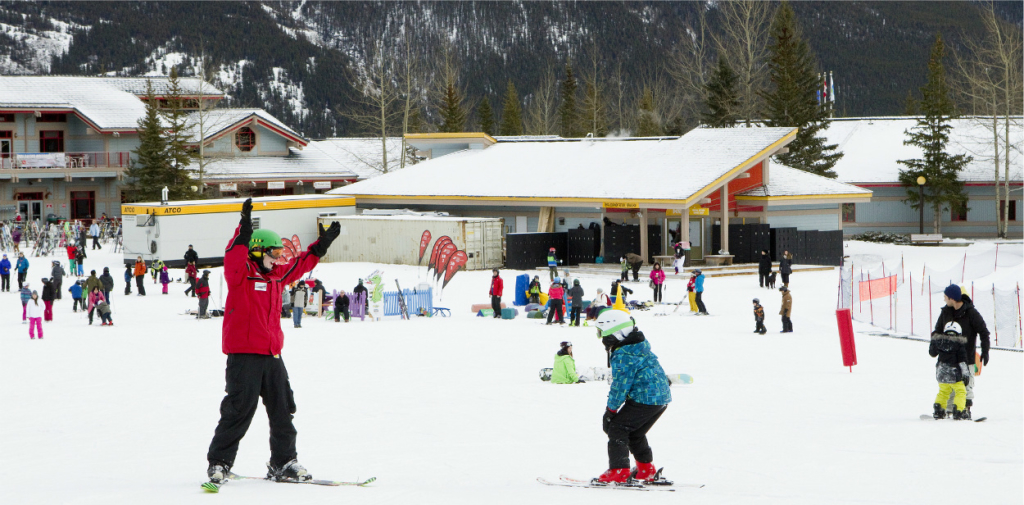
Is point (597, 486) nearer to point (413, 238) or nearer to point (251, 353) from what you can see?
point (251, 353)

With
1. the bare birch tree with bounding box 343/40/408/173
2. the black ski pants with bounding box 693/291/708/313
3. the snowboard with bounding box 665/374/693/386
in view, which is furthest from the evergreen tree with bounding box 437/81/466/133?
the snowboard with bounding box 665/374/693/386

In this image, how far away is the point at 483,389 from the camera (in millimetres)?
14383

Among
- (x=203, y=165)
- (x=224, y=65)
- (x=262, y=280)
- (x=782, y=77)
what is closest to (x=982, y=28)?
(x=224, y=65)

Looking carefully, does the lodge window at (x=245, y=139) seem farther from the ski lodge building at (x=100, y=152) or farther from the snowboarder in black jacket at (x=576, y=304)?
the snowboarder in black jacket at (x=576, y=304)

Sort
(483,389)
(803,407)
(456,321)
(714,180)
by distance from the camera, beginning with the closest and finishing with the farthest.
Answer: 1. (803,407)
2. (483,389)
3. (456,321)
4. (714,180)

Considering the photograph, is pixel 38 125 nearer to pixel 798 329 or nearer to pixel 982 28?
pixel 798 329

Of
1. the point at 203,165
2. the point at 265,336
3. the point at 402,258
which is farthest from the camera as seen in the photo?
the point at 203,165

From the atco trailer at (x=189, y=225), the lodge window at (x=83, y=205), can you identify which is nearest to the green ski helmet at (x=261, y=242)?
the atco trailer at (x=189, y=225)

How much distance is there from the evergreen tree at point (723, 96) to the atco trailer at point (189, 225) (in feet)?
79.7

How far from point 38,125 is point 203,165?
8.71 m

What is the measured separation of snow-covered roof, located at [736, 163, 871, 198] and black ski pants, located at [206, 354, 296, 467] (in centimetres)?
3069

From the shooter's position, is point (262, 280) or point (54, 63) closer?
point (262, 280)

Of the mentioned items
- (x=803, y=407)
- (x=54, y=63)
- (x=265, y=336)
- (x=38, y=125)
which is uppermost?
Result: (x=54, y=63)

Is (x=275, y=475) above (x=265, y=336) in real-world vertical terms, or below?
below
